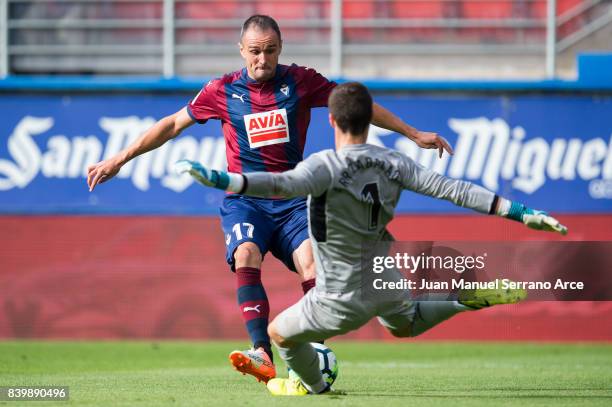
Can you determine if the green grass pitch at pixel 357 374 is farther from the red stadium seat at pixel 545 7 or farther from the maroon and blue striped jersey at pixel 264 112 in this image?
the red stadium seat at pixel 545 7

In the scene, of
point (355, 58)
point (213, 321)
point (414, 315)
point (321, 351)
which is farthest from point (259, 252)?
point (355, 58)

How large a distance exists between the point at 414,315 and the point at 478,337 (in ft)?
25.6

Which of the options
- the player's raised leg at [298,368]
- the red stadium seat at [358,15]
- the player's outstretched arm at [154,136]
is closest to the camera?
the player's raised leg at [298,368]

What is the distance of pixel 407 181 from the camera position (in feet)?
18.3

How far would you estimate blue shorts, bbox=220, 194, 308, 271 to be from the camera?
6.96 meters

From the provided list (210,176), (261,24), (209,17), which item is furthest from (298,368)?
(209,17)

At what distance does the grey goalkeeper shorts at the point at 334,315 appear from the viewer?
5.62 m

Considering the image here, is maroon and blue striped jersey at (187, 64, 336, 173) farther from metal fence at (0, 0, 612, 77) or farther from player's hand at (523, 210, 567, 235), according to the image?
metal fence at (0, 0, 612, 77)

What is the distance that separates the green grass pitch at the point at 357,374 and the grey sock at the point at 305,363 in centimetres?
17

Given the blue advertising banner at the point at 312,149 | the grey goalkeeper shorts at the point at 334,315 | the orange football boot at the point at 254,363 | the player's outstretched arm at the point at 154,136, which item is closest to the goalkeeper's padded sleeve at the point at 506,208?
the grey goalkeeper shorts at the point at 334,315

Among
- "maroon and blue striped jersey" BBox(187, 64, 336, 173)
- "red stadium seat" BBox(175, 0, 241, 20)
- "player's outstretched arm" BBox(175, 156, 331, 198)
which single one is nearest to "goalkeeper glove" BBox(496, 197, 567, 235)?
"player's outstretched arm" BBox(175, 156, 331, 198)

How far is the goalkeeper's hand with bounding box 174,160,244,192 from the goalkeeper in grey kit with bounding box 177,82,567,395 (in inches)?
4.1

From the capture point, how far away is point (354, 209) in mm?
5559

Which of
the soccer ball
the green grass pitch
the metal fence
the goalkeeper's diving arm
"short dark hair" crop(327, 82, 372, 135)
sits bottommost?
the green grass pitch
